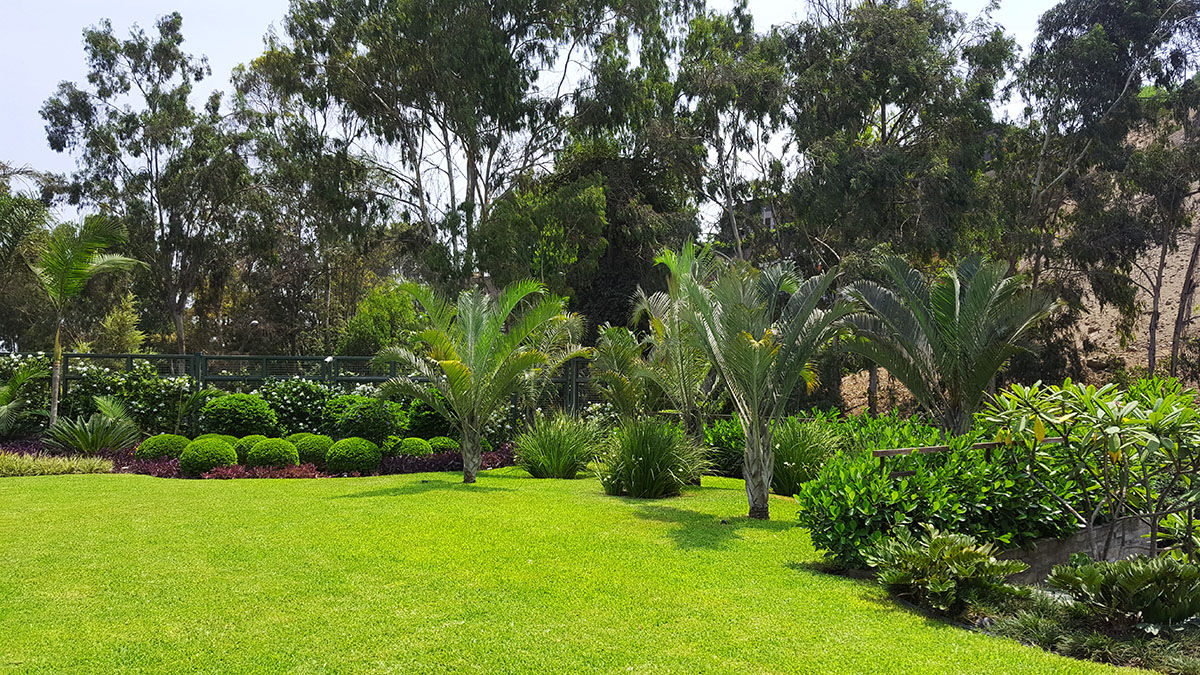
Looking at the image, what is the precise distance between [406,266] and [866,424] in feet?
89.2

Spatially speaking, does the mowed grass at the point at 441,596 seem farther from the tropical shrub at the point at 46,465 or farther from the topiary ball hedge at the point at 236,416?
the topiary ball hedge at the point at 236,416

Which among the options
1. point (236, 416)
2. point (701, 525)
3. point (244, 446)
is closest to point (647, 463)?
point (701, 525)

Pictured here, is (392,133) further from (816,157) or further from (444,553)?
(444,553)

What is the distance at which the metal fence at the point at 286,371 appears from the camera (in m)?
15.7

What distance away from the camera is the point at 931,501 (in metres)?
6.58

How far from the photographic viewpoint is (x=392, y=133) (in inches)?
1073

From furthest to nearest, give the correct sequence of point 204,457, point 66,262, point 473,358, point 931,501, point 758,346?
point 66,262, point 204,457, point 473,358, point 758,346, point 931,501

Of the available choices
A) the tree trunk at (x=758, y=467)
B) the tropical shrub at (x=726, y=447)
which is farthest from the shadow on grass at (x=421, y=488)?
the tropical shrub at (x=726, y=447)

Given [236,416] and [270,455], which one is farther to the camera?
[236,416]

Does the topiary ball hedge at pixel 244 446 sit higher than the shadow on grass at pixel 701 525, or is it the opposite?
the topiary ball hedge at pixel 244 446

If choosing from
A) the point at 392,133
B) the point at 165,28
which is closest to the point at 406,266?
the point at 392,133

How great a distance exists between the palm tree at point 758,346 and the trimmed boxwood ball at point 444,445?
6925mm

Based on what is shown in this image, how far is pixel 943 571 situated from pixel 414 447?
33.9ft

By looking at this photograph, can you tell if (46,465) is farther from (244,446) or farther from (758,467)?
(758,467)
